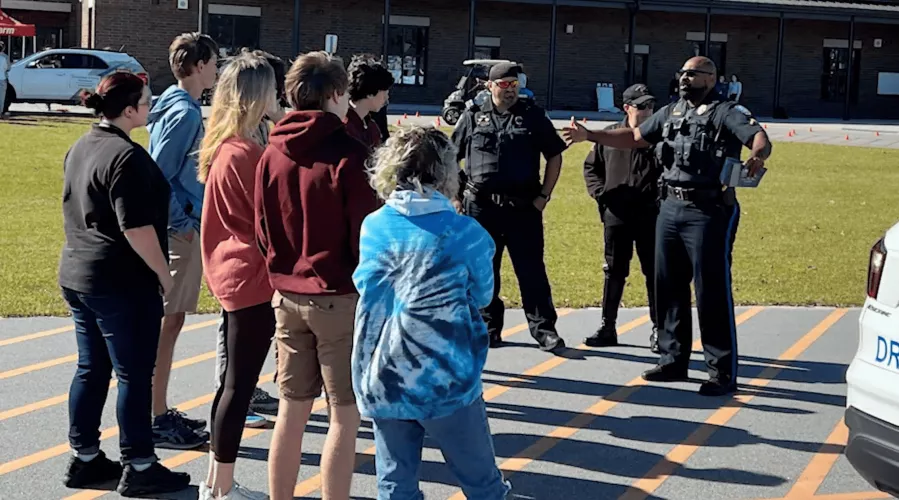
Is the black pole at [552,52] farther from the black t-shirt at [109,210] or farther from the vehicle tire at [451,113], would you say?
the black t-shirt at [109,210]

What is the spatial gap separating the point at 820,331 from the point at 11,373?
18.6 ft

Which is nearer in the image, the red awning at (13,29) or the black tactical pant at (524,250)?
the black tactical pant at (524,250)

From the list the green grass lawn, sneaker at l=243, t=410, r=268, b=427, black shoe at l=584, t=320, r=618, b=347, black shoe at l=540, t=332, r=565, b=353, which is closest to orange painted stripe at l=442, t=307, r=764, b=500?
black shoe at l=540, t=332, r=565, b=353

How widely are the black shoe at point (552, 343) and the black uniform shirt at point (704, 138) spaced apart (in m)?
1.45

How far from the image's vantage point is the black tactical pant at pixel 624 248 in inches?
333

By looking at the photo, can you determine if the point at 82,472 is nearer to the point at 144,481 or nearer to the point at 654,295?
the point at 144,481

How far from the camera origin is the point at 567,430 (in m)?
6.50

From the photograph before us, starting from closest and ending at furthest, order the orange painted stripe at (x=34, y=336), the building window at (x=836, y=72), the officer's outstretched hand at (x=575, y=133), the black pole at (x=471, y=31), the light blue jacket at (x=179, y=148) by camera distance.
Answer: the light blue jacket at (x=179, y=148), the officer's outstretched hand at (x=575, y=133), the orange painted stripe at (x=34, y=336), the black pole at (x=471, y=31), the building window at (x=836, y=72)

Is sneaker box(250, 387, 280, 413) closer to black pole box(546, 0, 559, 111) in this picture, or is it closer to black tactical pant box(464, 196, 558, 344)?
black tactical pant box(464, 196, 558, 344)

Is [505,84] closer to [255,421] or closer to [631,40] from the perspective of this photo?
[255,421]

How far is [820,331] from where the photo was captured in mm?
9297

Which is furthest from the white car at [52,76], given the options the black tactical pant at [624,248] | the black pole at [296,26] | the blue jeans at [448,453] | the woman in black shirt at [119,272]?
the blue jeans at [448,453]

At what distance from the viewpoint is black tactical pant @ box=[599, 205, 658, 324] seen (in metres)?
8.47

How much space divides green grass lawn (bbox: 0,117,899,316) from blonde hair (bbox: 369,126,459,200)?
578 centimetres
